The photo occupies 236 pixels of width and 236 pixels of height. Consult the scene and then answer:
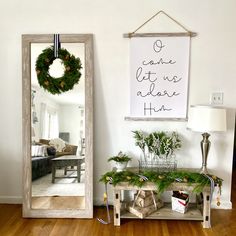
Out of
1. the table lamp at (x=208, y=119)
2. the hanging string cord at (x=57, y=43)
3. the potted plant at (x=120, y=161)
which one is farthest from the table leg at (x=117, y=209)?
the hanging string cord at (x=57, y=43)

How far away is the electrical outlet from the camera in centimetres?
236

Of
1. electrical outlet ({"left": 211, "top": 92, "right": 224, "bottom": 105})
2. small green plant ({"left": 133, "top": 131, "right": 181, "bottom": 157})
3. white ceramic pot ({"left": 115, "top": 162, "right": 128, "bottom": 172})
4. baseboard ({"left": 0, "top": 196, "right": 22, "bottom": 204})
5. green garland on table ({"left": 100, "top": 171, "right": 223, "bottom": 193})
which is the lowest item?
baseboard ({"left": 0, "top": 196, "right": 22, "bottom": 204})

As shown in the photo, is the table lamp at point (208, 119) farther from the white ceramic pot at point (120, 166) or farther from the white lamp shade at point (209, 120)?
the white ceramic pot at point (120, 166)

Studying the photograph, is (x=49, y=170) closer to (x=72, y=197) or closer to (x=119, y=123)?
(x=72, y=197)

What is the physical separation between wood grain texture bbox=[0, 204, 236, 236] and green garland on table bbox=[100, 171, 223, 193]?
0.35m

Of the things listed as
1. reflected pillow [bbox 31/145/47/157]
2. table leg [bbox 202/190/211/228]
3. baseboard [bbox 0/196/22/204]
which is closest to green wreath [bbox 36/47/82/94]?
reflected pillow [bbox 31/145/47/157]

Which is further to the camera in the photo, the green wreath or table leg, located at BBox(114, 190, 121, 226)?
the green wreath

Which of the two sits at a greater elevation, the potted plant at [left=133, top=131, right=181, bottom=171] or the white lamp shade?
the white lamp shade

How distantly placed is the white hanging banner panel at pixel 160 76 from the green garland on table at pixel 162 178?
572mm

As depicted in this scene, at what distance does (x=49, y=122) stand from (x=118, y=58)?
0.90 m

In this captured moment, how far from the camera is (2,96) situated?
2.47 meters

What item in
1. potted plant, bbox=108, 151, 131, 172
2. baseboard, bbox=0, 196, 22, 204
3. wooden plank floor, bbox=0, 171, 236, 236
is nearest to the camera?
wooden plank floor, bbox=0, 171, 236, 236

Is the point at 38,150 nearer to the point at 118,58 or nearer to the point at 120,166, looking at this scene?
the point at 120,166

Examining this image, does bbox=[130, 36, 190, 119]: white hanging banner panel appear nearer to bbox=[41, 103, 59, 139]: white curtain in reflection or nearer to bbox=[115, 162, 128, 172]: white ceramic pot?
bbox=[115, 162, 128, 172]: white ceramic pot
